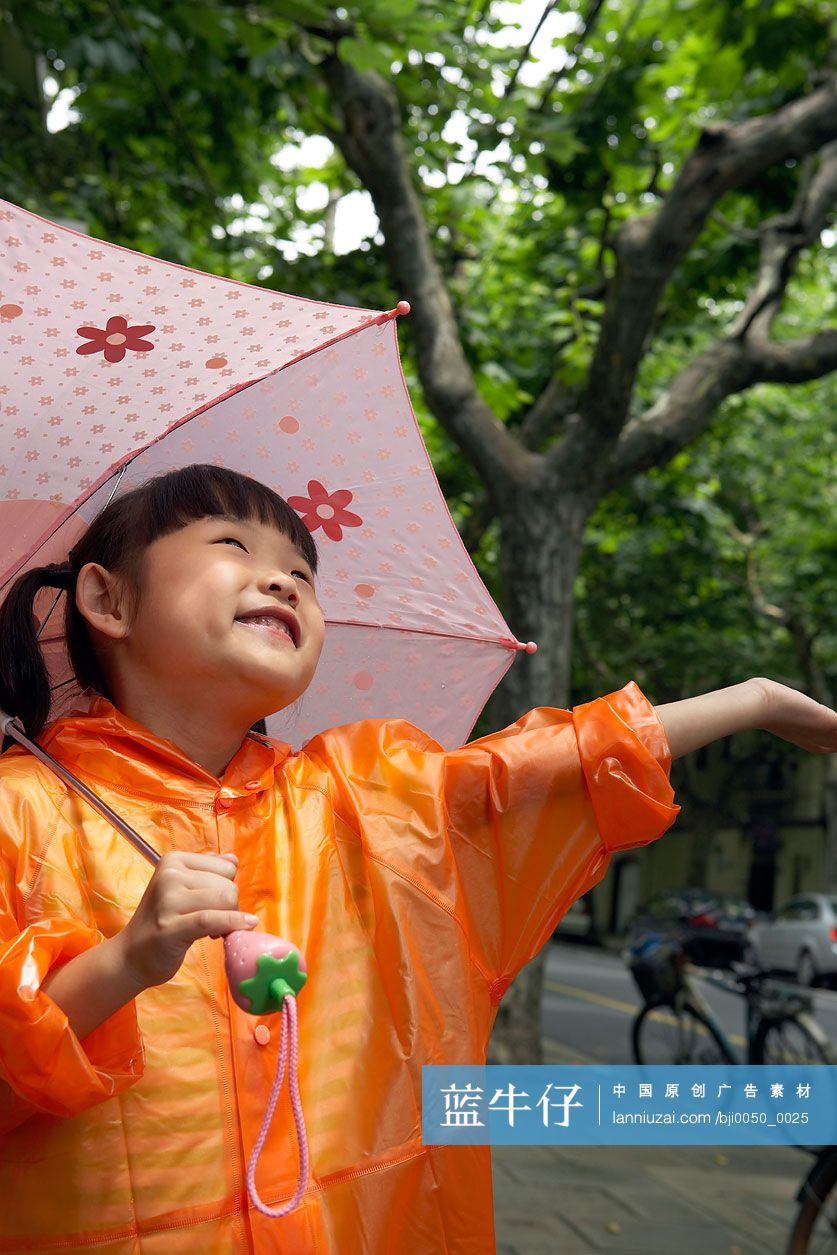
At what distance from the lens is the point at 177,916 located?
1290 mm

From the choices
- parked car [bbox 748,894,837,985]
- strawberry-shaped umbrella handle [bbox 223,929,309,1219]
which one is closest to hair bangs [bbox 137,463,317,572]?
strawberry-shaped umbrella handle [bbox 223,929,309,1219]

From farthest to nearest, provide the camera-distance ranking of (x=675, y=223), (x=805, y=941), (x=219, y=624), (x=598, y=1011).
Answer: (x=805, y=941), (x=598, y=1011), (x=675, y=223), (x=219, y=624)

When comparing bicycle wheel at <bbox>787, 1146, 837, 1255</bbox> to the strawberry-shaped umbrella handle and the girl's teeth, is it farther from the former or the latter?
the strawberry-shaped umbrella handle

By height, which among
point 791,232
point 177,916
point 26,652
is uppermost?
→ point 791,232

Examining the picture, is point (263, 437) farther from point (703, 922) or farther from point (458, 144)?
point (703, 922)

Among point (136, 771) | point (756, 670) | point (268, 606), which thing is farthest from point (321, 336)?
point (756, 670)

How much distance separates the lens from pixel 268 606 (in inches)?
69.9

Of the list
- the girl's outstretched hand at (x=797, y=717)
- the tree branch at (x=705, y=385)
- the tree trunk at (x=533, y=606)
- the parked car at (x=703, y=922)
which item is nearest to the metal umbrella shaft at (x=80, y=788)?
the girl's outstretched hand at (x=797, y=717)

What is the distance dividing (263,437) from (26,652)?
1.72 feet

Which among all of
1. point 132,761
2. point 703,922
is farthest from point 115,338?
point 703,922

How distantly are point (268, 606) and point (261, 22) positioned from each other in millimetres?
4046

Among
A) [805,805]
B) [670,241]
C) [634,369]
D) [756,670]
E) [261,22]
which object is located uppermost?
[261,22]

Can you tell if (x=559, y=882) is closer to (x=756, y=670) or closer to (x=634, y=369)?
(x=634, y=369)

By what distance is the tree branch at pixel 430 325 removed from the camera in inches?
255
